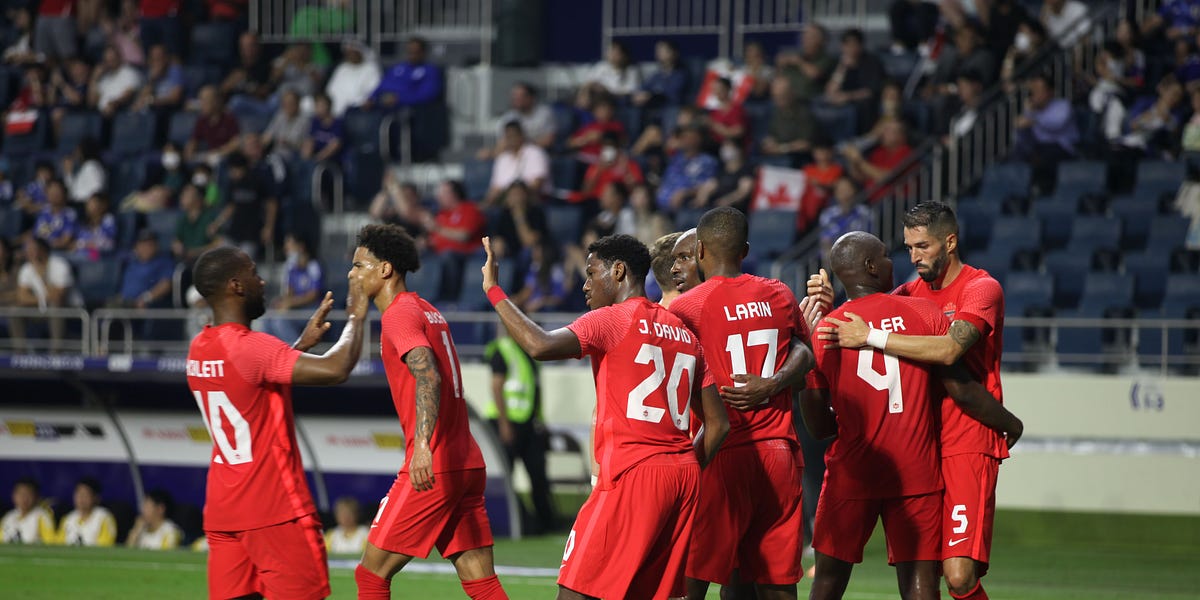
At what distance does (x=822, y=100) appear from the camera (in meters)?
17.7

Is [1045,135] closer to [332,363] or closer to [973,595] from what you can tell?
[973,595]

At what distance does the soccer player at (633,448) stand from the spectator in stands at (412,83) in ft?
45.9

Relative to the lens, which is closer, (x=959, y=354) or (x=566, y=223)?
(x=959, y=354)

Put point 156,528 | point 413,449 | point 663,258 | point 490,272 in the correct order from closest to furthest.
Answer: point 490,272
point 413,449
point 663,258
point 156,528

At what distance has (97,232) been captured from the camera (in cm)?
1908

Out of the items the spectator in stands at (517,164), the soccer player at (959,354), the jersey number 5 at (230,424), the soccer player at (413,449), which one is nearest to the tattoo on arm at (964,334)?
the soccer player at (959,354)

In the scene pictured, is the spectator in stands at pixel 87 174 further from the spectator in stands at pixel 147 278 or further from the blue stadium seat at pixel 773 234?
the blue stadium seat at pixel 773 234

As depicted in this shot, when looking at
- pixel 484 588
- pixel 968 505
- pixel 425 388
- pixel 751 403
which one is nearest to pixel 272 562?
pixel 425 388

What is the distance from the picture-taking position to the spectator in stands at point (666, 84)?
18.7m

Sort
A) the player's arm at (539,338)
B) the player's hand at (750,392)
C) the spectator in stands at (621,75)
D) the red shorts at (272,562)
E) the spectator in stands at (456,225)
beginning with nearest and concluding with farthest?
the player's arm at (539,338) < the red shorts at (272,562) < the player's hand at (750,392) < the spectator in stands at (456,225) < the spectator in stands at (621,75)

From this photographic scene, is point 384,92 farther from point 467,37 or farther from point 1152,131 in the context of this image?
point 1152,131

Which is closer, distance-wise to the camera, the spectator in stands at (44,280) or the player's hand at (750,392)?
the player's hand at (750,392)

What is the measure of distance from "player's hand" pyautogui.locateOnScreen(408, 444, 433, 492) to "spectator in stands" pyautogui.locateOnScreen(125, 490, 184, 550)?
846 centimetres

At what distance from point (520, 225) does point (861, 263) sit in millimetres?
9964
